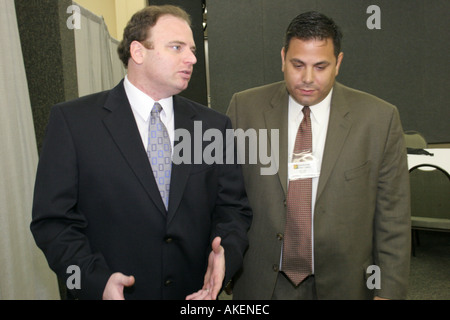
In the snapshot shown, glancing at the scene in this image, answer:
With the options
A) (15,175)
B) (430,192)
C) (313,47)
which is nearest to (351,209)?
(313,47)

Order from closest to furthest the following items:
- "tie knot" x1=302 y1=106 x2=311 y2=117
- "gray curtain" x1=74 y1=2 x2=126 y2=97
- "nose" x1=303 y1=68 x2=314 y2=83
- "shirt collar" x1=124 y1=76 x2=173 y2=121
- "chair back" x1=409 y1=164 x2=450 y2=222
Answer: "shirt collar" x1=124 y1=76 x2=173 y2=121, "nose" x1=303 y1=68 x2=314 y2=83, "tie knot" x1=302 y1=106 x2=311 y2=117, "chair back" x1=409 y1=164 x2=450 y2=222, "gray curtain" x1=74 y1=2 x2=126 y2=97

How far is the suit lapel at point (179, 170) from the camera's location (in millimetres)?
1311

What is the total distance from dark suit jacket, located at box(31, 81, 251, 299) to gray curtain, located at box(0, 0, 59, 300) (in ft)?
3.45

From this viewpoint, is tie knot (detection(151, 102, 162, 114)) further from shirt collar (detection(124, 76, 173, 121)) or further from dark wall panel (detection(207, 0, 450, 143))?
dark wall panel (detection(207, 0, 450, 143))

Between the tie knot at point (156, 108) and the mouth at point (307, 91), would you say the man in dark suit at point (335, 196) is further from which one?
the tie knot at point (156, 108)

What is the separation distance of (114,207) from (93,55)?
3235mm

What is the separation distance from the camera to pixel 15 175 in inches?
86.2

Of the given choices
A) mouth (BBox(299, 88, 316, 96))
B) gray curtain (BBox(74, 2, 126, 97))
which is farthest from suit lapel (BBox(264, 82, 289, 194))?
gray curtain (BBox(74, 2, 126, 97))

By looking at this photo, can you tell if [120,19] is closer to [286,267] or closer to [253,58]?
[253,58]

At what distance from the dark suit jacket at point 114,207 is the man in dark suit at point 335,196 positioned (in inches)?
11.4

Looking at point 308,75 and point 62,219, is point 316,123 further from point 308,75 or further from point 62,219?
point 62,219

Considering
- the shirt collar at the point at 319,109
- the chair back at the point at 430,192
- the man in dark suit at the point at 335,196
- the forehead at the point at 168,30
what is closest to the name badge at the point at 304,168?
the man in dark suit at the point at 335,196

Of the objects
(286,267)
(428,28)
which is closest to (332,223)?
(286,267)

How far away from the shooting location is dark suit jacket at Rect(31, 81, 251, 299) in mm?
1200
